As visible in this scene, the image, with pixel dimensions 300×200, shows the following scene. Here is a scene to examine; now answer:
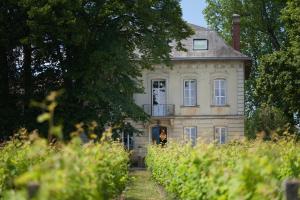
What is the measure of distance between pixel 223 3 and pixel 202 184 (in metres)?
37.5

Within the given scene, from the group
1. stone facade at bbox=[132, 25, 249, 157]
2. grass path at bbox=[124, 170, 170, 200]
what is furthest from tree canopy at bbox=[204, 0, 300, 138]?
grass path at bbox=[124, 170, 170, 200]

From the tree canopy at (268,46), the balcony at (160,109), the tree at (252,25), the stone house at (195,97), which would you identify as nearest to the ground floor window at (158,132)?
the stone house at (195,97)

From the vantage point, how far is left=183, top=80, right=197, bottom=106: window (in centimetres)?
3706

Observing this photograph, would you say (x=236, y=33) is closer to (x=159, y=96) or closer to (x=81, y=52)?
(x=159, y=96)

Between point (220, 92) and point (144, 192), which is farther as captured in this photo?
point (220, 92)

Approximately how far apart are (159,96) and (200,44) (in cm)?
426

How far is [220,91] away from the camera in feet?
121

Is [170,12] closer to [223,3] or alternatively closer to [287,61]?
[287,61]

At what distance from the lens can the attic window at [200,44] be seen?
3750cm

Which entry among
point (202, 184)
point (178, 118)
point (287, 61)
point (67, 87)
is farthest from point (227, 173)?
point (178, 118)

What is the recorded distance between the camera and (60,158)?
442 cm

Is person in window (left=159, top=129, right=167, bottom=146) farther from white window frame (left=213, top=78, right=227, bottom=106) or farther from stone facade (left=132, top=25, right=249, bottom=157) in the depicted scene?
white window frame (left=213, top=78, right=227, bottom=106)

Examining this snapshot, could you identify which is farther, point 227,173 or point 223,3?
point 223,3

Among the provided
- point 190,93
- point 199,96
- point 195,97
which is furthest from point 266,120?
point 190,93
